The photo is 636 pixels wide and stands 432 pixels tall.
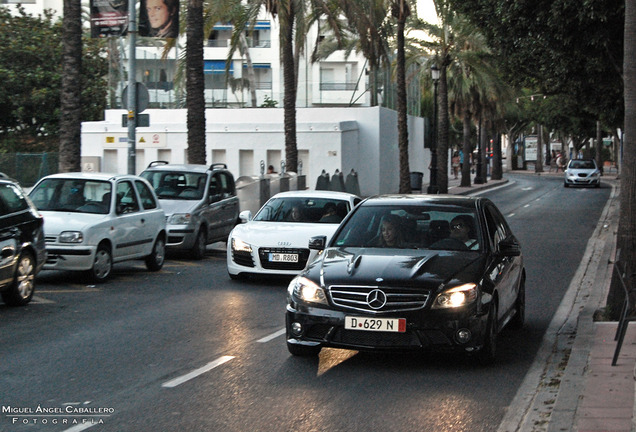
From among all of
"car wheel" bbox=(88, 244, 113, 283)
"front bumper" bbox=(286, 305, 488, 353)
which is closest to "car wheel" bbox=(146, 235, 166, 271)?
"car wheel" bbox=(88, 244, 113, 283)

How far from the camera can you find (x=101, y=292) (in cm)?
1227

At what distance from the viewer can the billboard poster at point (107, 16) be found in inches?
765

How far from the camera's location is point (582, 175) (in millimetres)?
52531

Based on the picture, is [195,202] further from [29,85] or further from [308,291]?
[29,85]

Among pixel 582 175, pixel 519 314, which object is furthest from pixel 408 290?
pixel 582 175

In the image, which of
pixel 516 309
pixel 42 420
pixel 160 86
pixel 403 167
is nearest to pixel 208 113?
pixel 160 86

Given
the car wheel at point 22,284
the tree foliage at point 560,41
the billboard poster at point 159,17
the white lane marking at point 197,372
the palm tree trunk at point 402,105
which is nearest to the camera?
the white lane marking at point 197,372

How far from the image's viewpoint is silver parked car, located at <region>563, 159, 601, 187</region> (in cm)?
5259

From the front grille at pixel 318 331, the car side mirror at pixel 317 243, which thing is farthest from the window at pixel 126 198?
the front grille at pixel 318 331

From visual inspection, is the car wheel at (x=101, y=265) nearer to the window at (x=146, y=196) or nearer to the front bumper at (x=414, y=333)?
the window at (x=146, y=196)

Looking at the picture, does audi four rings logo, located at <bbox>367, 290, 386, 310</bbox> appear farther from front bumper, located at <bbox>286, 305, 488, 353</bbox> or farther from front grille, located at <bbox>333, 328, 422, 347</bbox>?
front grille, located at <bbox>333, 328, 422, 347</bbox>

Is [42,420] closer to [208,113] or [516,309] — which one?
[516,309]

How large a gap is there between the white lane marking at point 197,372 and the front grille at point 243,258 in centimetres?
496

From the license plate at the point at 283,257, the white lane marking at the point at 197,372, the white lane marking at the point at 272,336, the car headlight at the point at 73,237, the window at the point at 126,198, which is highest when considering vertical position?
the window at the point at 126,198
